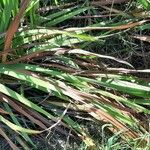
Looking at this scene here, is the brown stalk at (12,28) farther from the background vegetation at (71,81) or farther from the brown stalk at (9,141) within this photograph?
the brown stalk at (9,141)

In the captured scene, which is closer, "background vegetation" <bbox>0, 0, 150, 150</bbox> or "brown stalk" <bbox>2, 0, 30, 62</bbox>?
"brown stalk" <bbox>2, 0, 30, 62</bbox>

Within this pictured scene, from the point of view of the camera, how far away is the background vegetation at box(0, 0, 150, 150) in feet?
5.33

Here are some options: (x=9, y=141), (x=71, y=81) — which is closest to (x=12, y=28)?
(x=71, y=81)

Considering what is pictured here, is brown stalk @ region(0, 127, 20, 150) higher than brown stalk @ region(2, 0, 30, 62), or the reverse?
brown stalk @ region(2, 0, 30, 62)

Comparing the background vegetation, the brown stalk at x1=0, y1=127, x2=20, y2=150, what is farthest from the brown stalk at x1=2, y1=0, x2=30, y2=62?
the brown stalk at x1=0, y1=127, x2=20, y2=150

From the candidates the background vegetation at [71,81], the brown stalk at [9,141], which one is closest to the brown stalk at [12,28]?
the background vegetation at [71,81]

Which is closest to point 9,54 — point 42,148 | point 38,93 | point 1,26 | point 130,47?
point 1,26

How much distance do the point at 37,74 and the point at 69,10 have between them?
12.5 inches

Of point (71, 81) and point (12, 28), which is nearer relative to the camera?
point (12, 28)

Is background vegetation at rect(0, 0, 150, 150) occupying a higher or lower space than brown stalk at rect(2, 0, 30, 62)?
lower

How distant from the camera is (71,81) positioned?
1651mm

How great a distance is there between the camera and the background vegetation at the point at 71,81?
1625 millimetres

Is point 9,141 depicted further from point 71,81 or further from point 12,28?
point 12,28

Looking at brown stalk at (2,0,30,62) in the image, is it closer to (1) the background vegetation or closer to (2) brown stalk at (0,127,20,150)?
(1) the background vegetation
